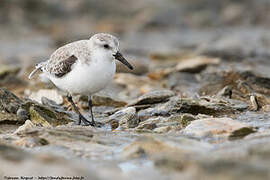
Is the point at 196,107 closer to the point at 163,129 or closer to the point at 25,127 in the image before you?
the point at 163,129

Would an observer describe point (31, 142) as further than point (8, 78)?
No

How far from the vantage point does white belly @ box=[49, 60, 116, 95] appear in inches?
275

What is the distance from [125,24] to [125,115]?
12546 millimetres

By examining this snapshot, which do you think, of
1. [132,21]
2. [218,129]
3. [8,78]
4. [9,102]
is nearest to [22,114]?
[9,102]

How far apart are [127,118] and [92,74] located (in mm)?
854

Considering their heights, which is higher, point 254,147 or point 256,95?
point 256,95

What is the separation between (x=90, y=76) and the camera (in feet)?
22.9

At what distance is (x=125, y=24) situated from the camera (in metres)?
19.8

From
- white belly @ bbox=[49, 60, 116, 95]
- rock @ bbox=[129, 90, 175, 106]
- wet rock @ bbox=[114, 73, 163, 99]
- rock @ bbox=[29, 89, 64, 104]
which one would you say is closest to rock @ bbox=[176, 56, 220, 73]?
wet rock @ bbox=[114, 73, 163, 99]

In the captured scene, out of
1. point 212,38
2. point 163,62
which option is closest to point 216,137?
point 163,62

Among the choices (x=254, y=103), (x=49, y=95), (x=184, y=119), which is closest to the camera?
(x=184, y=119)

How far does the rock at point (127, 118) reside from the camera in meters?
7.24

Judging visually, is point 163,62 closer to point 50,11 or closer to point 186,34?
point 186,34

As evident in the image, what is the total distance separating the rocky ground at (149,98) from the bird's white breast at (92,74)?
24.5 inches
